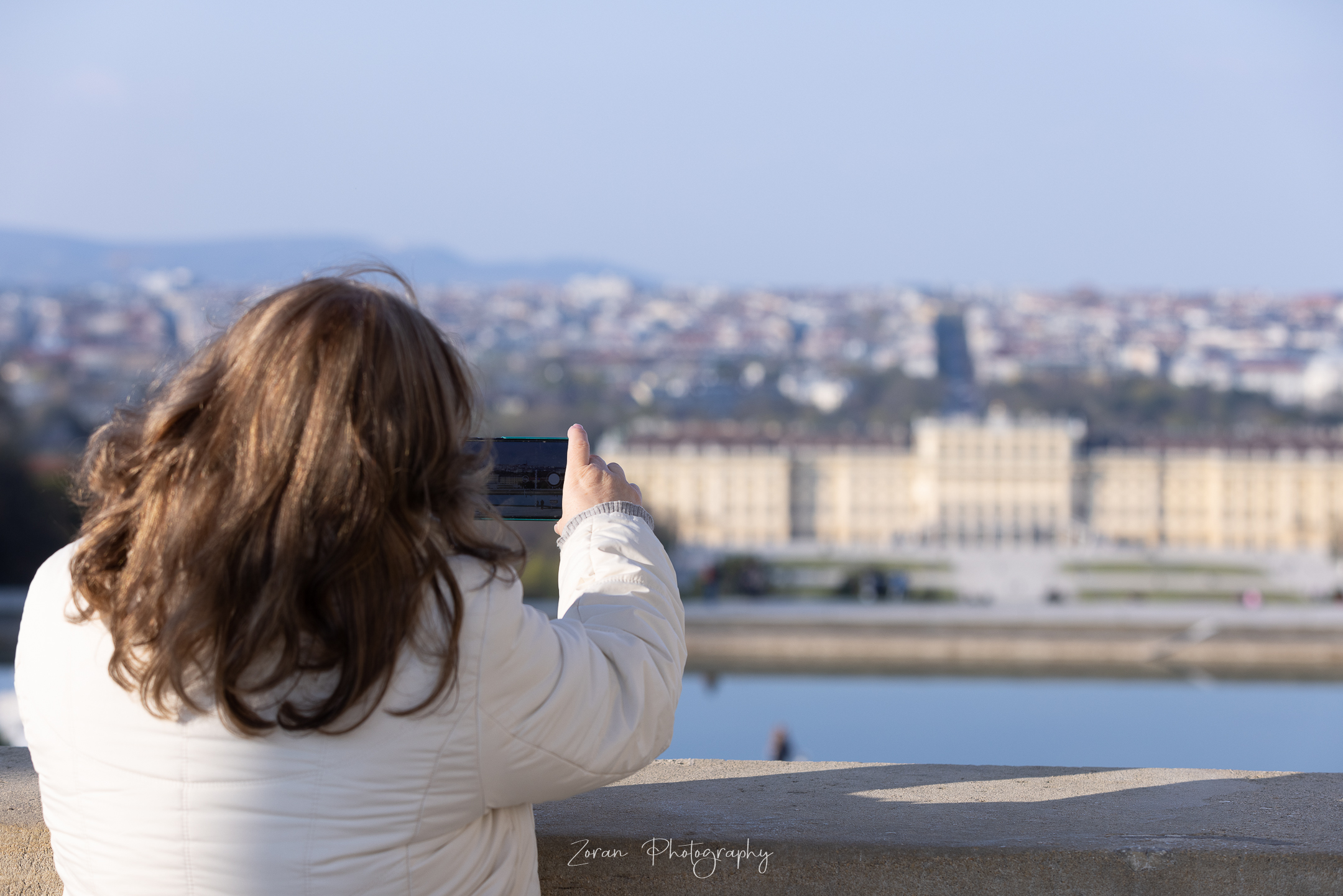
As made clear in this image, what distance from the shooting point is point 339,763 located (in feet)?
3.33

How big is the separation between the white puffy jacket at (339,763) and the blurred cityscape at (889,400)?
10.0 inches

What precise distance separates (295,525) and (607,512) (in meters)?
0.35

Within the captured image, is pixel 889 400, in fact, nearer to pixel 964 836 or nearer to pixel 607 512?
pixel 964 836

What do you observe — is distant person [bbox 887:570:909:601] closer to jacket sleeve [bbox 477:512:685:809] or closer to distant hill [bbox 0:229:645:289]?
jacket sleeve [bbox 477:512:685:809]

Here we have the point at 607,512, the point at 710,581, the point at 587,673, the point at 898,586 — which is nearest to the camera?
A: the point at 587,673

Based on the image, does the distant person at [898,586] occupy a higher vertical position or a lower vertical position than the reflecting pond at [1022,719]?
lower

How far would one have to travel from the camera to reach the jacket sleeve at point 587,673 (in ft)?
3.38

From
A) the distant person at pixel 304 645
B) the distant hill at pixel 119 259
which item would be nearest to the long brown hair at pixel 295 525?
the distant person at pixel 304 645

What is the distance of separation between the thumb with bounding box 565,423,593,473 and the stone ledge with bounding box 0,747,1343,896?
0.45 meters

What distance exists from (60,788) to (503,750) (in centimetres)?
36

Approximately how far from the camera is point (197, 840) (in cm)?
103
